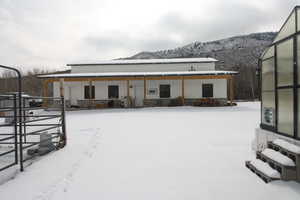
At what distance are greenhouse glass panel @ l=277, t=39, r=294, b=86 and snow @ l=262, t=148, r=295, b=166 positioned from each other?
1409 millimetres

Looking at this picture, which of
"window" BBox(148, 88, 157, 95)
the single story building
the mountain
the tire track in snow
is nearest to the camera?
the tire track in snow

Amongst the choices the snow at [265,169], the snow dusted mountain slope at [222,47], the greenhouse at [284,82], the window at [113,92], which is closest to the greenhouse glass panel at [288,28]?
the greenhouse at [284,82]

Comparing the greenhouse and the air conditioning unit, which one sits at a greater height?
the greenhouse

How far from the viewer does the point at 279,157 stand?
3.62 m

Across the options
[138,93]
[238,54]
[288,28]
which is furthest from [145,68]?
[238,54]

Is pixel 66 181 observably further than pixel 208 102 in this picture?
No

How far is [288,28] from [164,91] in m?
15.4

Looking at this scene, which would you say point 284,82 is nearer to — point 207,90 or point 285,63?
point 285,63

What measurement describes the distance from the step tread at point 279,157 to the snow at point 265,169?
0.58 feet

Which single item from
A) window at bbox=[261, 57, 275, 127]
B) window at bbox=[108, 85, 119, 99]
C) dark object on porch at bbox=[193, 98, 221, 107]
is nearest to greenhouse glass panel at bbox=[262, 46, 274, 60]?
window at bbox=[261, 57, 275, 127]

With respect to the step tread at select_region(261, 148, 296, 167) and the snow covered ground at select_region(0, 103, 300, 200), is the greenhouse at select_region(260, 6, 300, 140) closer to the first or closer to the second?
the step tread at select_region(261, 148, 296, 167)

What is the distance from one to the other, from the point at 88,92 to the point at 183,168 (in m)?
17.2

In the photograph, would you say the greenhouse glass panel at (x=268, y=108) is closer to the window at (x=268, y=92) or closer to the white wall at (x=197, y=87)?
the window at (x=268, y=92)

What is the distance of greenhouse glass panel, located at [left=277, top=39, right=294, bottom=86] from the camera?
158 inches
